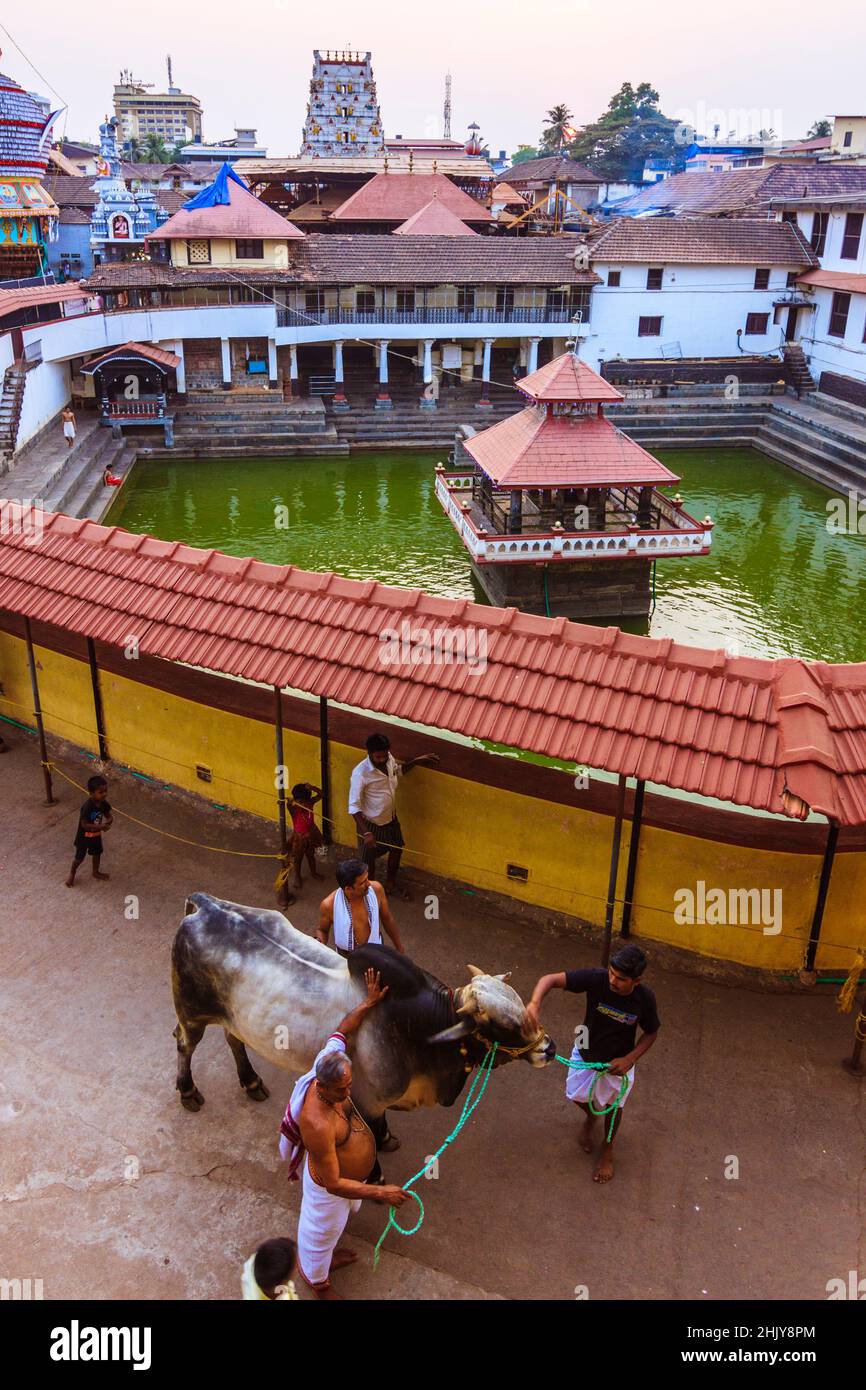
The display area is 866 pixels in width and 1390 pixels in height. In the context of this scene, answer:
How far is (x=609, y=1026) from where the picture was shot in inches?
198

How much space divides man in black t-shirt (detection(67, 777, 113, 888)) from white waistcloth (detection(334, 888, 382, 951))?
2.64 m

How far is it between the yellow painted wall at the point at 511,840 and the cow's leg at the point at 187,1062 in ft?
8.37

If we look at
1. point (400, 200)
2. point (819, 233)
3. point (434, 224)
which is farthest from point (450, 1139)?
point (400, 200)

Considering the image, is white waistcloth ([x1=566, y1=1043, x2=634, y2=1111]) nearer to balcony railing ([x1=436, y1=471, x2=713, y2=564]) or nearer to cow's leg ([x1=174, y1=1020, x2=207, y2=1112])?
cow's leg ([x1=174, y1=1020, x2=207, y2=1112])

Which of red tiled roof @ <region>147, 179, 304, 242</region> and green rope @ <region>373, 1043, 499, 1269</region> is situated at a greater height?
red tiled roof @ <region>147, 179, 304, 242</region>

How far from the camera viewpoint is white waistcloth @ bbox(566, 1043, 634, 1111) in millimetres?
5219

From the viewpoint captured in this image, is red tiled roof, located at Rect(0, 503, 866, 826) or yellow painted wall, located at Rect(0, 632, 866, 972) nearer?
red tiled roof, located at Rect(0, 503, 866, 826)

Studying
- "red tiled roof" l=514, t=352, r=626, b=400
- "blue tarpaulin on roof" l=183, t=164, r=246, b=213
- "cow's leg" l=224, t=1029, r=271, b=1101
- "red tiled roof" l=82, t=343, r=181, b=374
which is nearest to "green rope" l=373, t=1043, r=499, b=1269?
"cow's leg" l=224, t=1029, r=271, b=1101

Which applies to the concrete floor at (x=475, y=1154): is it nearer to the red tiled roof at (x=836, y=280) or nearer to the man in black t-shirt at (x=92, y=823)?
the man in black t-shirt at (x=92, y=823)

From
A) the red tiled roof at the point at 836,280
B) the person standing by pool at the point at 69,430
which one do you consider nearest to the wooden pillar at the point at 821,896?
the person standing by pool at the point at 69,430

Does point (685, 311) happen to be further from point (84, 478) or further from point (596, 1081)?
point (596, 1081)

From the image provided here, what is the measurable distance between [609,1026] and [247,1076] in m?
2.17

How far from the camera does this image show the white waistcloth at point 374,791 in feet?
23.1

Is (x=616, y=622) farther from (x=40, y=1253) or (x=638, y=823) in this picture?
(x=40, y=1253)
